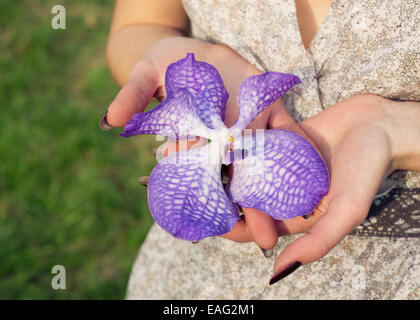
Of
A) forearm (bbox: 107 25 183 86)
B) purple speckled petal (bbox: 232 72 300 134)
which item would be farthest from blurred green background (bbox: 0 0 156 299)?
purple speckled petal (bbox: 232 72 300 134)

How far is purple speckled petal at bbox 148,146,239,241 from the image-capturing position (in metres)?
0.55

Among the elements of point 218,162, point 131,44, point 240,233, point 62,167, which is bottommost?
point 62,167

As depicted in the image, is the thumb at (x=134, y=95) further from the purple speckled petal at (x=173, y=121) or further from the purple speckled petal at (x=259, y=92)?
the purple speckled petal at (x=259, y=92)

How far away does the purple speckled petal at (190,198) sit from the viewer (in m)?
0.55

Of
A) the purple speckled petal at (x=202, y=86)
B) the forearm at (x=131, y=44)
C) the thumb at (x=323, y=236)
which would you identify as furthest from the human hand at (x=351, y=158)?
the forearm at (x=131, y=44)

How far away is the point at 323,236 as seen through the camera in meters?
0.54

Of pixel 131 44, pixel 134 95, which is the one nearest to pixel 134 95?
pixel 134 95

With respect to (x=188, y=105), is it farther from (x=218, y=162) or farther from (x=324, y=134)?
(x=324, y=134)

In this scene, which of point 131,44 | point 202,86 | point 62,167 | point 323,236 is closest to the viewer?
point 323,236

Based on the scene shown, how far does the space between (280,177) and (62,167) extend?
1.05 metres

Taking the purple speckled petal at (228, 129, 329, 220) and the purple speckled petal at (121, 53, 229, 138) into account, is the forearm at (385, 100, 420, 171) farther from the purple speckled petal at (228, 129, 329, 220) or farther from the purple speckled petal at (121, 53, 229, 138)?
the purple speckled petal at (121, 53, 229, 138)

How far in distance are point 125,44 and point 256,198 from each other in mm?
413

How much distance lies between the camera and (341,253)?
70 centimetres

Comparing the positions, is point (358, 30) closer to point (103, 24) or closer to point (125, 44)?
point (125, 44)
